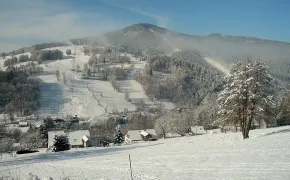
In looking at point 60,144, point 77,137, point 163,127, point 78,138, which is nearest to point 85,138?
point 78,138

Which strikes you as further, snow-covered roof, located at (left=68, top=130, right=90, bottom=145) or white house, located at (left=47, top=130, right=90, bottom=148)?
snow-covered roof, located at (left=68, top=130, right=90, bottom=145)

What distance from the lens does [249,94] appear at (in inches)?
1598

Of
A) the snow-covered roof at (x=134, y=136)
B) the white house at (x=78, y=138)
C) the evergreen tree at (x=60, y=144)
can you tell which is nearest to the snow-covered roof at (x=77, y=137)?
the white house at (x=78, y=138)

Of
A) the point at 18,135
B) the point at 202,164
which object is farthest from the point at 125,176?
the point at 18,135

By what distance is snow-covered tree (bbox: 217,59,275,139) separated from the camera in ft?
133

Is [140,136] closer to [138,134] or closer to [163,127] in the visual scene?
[138,134]

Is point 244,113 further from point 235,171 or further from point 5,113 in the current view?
point 5,113

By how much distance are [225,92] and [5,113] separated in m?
169

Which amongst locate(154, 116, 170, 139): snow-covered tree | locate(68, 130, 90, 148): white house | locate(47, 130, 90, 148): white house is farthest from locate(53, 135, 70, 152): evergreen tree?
locate(154, 116, 170, 139): snow-covered tree

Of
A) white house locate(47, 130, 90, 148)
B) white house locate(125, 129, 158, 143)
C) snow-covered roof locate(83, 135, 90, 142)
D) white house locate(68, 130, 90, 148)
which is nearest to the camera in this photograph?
white house locate(47, 130, 90, 148)

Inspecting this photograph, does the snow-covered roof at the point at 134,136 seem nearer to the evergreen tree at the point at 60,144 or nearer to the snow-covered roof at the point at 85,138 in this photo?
the snow-covered roof at the point at 85,138

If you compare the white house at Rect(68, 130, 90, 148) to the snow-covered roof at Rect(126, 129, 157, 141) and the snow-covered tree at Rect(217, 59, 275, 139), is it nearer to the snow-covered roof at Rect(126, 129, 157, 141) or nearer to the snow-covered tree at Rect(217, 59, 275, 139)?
the snow-covered roof at Rect(126, 129, 157, 141)

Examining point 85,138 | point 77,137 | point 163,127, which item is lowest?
point 77,137

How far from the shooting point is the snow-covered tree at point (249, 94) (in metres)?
40.7
